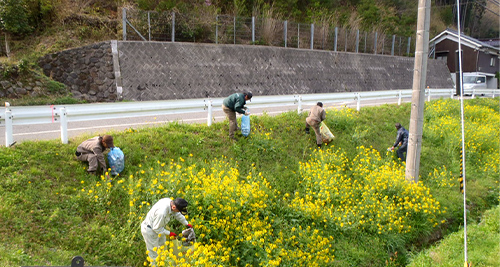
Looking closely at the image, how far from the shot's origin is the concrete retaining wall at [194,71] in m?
14.8

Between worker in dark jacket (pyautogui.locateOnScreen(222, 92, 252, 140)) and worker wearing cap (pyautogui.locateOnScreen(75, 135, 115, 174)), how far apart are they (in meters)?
3.08

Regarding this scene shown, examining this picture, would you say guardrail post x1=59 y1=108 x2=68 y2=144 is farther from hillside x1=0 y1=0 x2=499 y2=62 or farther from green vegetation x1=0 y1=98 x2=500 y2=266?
hillside x1=0 y1=0 x2=499 y2=62

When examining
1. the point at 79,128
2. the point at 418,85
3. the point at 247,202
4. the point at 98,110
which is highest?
the point at 418,85

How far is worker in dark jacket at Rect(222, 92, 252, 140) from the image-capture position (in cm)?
840

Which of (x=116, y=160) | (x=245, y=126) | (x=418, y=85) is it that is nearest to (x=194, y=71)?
(x=245, y=126)

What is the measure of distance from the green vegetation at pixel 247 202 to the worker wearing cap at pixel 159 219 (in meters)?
0.48

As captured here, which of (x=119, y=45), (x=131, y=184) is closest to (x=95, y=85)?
(x=119, y=45)

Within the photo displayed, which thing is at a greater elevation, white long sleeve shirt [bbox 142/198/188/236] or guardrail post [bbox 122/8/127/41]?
guardrail post [bbox 122/8/127/41]

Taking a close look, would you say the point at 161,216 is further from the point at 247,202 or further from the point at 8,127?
Result: the point at 8,127

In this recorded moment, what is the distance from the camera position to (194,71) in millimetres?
17188

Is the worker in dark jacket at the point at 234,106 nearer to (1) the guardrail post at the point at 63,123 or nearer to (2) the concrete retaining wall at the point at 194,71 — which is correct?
(1) the guardrail post at the point at 63,123

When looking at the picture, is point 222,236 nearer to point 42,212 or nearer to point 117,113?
point 42,212

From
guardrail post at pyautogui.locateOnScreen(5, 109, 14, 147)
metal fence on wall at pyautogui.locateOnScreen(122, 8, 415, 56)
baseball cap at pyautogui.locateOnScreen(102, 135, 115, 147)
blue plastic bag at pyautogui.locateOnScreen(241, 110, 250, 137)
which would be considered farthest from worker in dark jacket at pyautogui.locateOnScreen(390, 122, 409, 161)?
metal fence on wall at pyautogui.locateOnScreen(122, 8, 415, 56)

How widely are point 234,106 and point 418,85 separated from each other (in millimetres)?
4891
